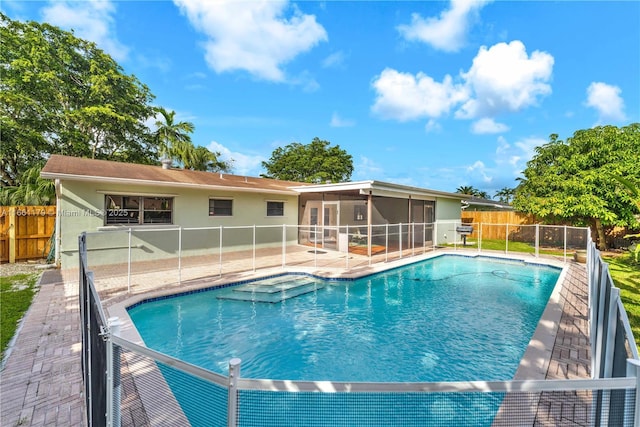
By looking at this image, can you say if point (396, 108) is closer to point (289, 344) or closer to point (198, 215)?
point (198, 215)

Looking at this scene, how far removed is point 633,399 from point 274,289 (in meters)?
7.31

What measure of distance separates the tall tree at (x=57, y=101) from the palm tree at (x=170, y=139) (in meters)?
1.99

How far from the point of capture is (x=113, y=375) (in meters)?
1.85

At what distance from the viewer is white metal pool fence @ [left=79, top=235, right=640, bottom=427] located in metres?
1.37

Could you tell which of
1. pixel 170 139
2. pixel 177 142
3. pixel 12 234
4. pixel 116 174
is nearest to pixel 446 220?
pixel 116 174

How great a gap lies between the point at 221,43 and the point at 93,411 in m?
15.1

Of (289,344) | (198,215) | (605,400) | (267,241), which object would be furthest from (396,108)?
(605,400)

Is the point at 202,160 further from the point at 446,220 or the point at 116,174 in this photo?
the point at 446,220

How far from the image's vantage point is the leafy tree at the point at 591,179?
13.2m

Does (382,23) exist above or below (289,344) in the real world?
above

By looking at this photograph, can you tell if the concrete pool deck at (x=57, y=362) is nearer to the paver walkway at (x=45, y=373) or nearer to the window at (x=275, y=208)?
the paver walkway at (x=45, y=373)

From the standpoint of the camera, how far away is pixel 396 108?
35.9 metres

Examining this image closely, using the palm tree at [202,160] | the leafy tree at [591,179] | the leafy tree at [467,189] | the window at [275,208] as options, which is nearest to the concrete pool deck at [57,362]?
the window at [275,208]

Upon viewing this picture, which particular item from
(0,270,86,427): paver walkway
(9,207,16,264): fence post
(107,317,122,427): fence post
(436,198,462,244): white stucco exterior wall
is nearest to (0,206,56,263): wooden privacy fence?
(9,207,16,264): fence post
